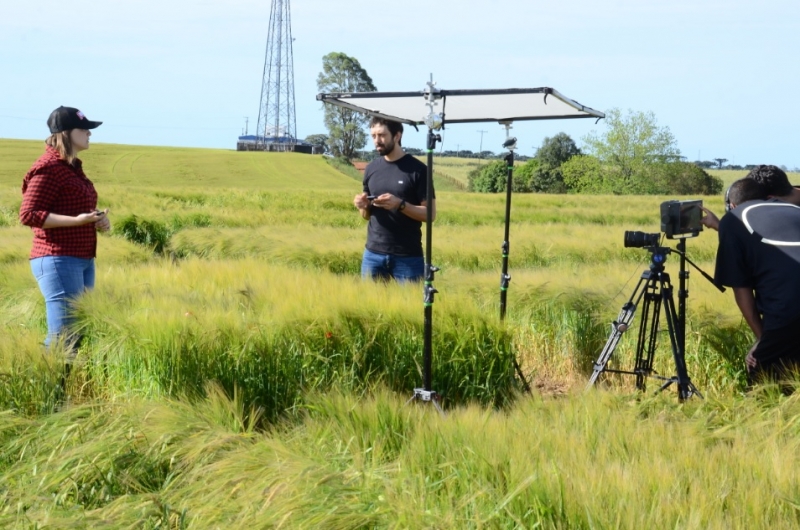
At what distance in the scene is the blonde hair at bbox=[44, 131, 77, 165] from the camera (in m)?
4.59

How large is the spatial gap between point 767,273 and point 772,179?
61 centimetres

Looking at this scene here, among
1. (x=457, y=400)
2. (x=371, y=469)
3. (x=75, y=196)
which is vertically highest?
(x=75, y=196)

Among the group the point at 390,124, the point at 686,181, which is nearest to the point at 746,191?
the point at 390,124

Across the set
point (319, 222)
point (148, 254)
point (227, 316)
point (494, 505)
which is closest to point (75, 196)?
point (227, 316)

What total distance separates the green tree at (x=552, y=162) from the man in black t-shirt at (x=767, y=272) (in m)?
65.5

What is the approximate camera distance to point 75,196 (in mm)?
4668

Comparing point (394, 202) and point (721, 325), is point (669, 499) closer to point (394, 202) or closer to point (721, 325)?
point (394, 202)

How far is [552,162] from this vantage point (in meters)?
73.2

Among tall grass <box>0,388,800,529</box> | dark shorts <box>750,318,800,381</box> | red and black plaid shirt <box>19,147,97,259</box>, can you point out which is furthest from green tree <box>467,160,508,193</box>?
tall grass <box>0,388,800,529</box>

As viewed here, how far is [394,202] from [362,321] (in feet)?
2.49

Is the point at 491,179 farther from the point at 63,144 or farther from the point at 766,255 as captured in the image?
the point at 766,255

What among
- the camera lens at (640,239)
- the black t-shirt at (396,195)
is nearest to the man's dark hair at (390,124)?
the black t-shirt at (396,195)

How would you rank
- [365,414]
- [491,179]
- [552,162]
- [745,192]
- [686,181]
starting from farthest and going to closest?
1. [552,162]
2. [686,181]
3. [491,179]
4. [745,192]
5. [365,414]

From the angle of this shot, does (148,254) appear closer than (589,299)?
No
